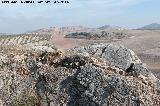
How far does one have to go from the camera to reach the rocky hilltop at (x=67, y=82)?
12625 mm

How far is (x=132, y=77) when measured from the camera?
13211mm

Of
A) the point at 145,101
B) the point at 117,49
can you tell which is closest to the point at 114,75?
the point at 145,101

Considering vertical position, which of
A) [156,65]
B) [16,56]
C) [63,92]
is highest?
[16,56]

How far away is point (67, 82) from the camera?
544 inches

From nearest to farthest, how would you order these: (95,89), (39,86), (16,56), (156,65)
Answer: (95,89) → (39,86) → (16,56) → (156,65)

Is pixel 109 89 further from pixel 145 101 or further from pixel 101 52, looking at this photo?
pixel 101 52

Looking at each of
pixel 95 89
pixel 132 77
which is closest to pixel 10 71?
pixel 95 89

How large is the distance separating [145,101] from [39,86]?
4269 millimetres

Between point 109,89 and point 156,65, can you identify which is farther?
point 156,65

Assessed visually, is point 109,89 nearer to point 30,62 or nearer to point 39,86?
point 39,86

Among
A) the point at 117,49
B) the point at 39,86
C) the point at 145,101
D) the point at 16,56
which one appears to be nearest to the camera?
the point at 145,101

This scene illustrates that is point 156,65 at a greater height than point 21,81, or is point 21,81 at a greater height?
point 21,81

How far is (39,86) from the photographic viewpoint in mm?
14203

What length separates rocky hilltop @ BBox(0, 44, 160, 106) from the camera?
12.6m
